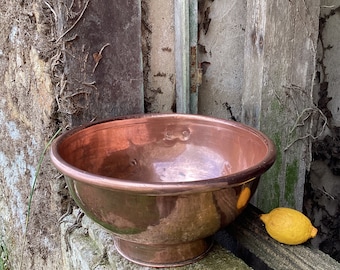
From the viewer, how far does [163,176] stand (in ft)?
3.81

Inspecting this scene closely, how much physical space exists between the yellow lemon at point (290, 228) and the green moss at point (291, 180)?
0.43 meters

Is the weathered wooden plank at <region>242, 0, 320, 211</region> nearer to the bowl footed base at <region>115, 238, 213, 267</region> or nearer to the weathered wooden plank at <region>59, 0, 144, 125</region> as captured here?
the weathered wooden plank at <region>59, 0, 144, 125</region>

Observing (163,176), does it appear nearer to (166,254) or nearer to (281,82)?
(166,254)

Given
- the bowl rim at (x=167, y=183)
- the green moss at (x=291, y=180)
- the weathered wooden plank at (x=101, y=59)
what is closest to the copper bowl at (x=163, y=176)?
the bowl rim at (x=167, y=183)

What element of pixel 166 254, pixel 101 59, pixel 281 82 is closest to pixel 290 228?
pixel 166 254

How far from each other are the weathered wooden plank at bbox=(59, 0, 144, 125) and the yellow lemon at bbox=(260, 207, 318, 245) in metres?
0.48

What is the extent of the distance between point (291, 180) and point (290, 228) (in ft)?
1.61

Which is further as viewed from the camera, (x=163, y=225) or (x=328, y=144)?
(x=328, y=144)

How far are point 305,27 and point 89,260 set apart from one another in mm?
859

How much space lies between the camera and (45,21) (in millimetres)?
1142

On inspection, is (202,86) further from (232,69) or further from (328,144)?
(328,144)

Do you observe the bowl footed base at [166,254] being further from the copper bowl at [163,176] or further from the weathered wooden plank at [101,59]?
the weathered wooden plank at [101,59]

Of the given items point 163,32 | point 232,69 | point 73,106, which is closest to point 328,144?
point 232,69

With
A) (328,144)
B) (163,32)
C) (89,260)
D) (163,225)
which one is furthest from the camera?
(328,144)
